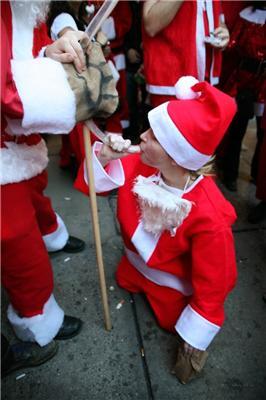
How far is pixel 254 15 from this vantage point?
2.16 m

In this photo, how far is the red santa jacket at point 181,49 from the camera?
182 cm

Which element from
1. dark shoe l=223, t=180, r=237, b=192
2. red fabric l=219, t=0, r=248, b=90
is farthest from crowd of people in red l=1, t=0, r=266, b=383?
dark shoe l=223, t=180, r=237, b=192

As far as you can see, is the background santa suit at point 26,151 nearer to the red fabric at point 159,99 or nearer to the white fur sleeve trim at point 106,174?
the white fur sleeve trim at point 106,174

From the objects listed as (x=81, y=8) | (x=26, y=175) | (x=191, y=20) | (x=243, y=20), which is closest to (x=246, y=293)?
(x=26, y=175)

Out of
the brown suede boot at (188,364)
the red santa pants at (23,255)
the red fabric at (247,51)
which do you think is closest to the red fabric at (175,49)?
the red fabric at (247,51)

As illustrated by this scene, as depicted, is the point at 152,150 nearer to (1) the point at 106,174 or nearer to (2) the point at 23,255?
(1) the point at 106,174

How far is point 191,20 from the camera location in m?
1.81

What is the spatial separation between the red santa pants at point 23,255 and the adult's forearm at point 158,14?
1033 millimetres

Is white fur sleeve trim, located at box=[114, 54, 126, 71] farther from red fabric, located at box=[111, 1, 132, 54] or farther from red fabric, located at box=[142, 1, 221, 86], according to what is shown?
red fabric, located at box=[142, 1, 221, 86]

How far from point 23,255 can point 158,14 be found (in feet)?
4.36

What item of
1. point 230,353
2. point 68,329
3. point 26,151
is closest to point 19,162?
point 26,151

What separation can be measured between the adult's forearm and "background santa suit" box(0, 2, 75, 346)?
716mm

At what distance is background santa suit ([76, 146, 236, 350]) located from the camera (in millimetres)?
Result: 1346

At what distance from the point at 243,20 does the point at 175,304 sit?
1766 mm
